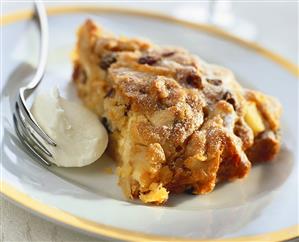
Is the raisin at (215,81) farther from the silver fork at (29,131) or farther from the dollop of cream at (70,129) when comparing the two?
the silver fork at (29,131)

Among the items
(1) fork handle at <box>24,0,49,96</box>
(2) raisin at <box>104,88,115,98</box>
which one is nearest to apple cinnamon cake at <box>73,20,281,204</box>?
(2) raisin at <box>104,88,115,98</box>

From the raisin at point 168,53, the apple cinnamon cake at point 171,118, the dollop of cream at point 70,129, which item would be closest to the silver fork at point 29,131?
the dollop of cream at point 70,129

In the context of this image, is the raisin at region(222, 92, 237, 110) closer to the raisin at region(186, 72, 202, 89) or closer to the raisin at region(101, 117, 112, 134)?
the raisin at region(186, 72, 202, 89)

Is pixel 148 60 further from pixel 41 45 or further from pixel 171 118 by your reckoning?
pixel 41 45

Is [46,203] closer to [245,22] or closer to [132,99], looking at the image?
[132,99]

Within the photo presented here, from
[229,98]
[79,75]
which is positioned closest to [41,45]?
[79,75]
